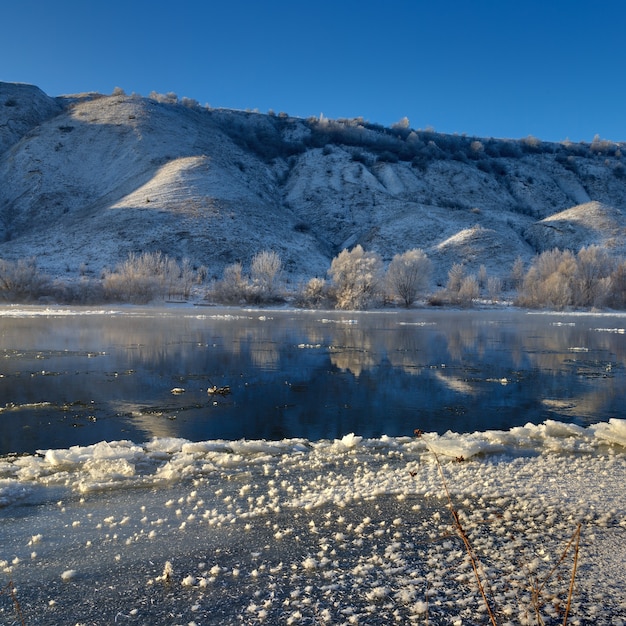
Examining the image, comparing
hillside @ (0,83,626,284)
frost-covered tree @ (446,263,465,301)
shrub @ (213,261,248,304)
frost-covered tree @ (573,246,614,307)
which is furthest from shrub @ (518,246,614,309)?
shrub @ (213,261,248,304)

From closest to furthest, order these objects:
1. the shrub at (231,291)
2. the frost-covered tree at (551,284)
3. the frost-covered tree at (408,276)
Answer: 1. the shrub at (231,291)
2. the frost-covered tree at (551,284)
3. the frost-covered tree at (408,276)

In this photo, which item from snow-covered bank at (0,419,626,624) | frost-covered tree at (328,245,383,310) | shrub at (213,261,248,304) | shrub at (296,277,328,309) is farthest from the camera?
shrub at (213,261,248,304)

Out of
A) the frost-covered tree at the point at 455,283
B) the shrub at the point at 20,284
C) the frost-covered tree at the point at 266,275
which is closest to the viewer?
the shrub at the point at 20,284

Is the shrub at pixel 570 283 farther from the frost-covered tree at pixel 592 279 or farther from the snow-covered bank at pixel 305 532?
the snow-covered bank at pixel 305 532

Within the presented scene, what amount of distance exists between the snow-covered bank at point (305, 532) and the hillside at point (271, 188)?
203 ft

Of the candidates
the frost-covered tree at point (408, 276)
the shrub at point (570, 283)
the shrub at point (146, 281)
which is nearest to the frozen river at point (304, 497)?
the shrub at point (146, 281)

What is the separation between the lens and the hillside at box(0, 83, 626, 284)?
78.9 meters

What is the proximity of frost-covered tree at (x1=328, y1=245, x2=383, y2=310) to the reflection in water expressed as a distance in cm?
2451

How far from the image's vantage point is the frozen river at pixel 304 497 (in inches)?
196

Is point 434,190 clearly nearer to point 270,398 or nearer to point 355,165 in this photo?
point 355,165

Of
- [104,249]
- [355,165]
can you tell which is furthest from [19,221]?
[355,165]

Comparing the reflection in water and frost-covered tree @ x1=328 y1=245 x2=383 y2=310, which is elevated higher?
frost-covered tree @ x1=328 y1=245 x2=383 y2=310

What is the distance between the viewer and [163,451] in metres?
9.69

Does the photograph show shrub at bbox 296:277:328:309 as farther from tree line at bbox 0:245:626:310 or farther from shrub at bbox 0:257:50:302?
shrub at bbox 0:257:50:302
